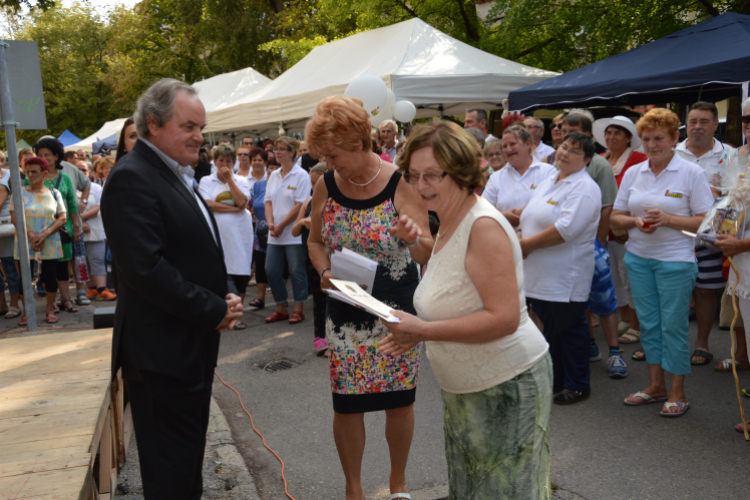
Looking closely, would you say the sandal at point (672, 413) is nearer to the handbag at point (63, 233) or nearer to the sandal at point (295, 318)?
the sandal at point (295, 318)

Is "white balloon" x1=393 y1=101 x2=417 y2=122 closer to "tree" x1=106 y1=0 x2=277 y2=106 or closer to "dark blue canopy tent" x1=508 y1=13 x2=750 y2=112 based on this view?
"dark blue canopy tent" x1=508 y1=13 x2=750 y2=112

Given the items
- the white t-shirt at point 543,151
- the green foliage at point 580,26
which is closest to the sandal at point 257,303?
the white t-shirt at point 543,151

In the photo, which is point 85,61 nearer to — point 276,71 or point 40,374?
point 276,71

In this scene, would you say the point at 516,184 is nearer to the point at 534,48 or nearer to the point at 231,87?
the point at 534,48

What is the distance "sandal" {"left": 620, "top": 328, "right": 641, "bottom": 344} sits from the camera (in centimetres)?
579

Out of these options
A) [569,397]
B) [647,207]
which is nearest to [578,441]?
[569,397]

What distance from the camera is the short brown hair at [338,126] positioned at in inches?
107

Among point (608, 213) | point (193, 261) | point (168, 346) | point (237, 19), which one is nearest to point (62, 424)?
point (168, 346)

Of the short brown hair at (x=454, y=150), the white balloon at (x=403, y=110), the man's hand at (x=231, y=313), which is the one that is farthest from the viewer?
the white balloon at (x=403, y=110)

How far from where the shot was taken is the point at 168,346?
86.4 inches

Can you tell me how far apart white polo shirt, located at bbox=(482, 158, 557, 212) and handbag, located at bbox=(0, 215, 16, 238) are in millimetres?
5681

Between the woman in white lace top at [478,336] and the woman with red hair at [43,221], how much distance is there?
21.8 ft

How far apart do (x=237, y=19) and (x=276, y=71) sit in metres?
2.69

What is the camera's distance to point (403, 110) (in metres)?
9.02
